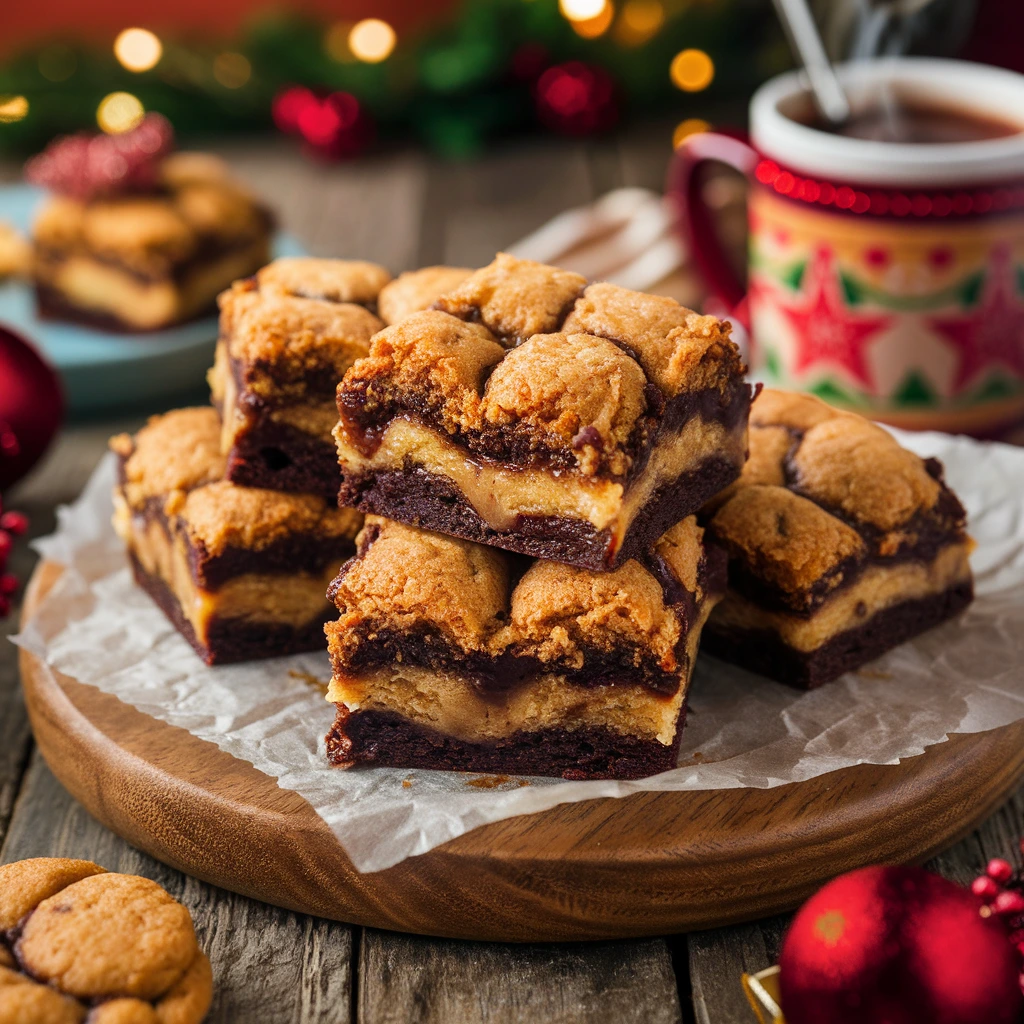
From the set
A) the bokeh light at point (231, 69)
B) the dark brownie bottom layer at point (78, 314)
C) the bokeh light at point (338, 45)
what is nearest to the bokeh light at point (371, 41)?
the bokeh light at point (338, 45)

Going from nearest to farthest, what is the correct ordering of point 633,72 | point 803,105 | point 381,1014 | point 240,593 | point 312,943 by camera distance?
1. point 381,1014
2. point 312,943
3. point 240,593
4. point 803,105
5. point 633,72

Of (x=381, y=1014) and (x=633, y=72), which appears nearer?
(x=381, y=1014)

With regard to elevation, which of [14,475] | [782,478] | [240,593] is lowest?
[14,475]

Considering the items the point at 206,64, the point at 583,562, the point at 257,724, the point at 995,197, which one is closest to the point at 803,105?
the point at 995,197

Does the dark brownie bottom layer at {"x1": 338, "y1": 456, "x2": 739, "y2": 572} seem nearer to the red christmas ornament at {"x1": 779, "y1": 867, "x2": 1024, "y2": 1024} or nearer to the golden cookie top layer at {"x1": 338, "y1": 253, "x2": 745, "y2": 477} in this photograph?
the golden cookie top layer at {"x1": 338, "y1": 253, "x2": 745, "y2": 477}

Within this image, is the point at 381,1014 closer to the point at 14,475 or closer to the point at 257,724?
Result: the point at 257,724

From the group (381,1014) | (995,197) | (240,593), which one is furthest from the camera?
(995,197)

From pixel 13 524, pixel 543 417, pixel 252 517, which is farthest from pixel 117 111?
pixel 543 417

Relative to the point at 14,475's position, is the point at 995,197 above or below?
above
